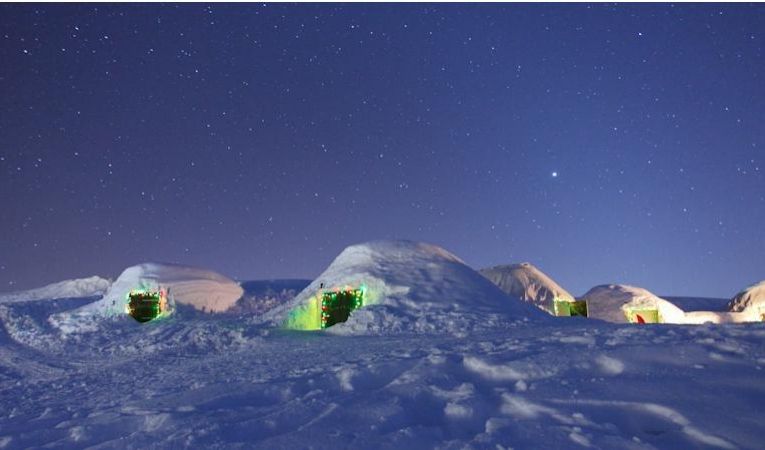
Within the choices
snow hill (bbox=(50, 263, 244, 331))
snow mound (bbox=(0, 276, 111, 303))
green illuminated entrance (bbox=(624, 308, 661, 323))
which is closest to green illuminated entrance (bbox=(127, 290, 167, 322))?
snow hill (bbox=(50, 263, 244, 331))

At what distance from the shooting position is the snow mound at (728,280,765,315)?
32.4m

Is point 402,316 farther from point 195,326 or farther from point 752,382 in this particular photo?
point 752,382

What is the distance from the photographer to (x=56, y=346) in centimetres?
1449

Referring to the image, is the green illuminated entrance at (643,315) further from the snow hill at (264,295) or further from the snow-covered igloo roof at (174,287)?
the snow-covered igloo roof at (174,287)

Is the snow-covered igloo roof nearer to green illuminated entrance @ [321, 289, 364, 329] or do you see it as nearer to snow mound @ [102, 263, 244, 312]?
snow mound @ [102, 263, 244, 312]

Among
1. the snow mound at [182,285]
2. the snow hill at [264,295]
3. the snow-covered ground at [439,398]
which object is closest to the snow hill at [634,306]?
the snow hill at [264,295]

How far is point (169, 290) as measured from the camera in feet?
83.2

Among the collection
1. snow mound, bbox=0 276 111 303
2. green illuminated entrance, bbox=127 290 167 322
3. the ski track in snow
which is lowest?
the ski track in snow

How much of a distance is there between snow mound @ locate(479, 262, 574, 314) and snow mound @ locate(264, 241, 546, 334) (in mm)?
14365

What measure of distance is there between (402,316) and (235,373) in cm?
652

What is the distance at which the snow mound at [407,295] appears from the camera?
40.2ft

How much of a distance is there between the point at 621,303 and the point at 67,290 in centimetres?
3798

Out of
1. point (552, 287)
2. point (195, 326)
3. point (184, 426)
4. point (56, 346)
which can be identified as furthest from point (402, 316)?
point (552, 287)

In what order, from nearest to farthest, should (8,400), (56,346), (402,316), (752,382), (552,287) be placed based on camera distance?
(752,382)
(8,400)
(402,316)
(56,346)
(552,287)
